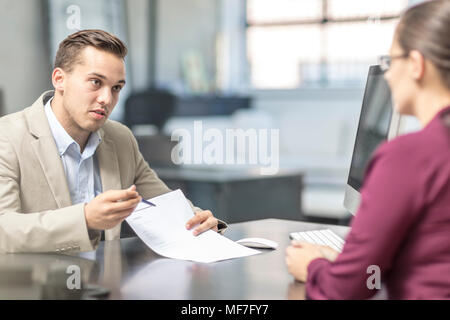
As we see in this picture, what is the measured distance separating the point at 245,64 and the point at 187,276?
6.79m

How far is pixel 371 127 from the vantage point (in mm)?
1598

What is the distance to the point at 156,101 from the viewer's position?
6.01 metres

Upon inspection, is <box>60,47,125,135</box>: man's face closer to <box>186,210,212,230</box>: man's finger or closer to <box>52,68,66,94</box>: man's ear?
<box>52,68,66,94</box>: man's ear

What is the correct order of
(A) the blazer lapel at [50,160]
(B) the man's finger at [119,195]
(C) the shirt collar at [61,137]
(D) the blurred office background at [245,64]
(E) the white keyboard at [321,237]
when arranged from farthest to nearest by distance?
1. (D) the blurred office background at [245,64]
2. (C) the shirt collar at [61,137]
3. (A) the blazer lapel at [50,160]
4. (E) the white keyboard at [321,237]
5. (B) the man's finger at [119,195]

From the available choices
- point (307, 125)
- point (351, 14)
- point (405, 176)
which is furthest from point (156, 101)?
point (405, 176)

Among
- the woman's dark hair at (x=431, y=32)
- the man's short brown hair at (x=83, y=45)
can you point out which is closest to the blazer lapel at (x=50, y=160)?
the man's short brown hair at (x=83, y=45)

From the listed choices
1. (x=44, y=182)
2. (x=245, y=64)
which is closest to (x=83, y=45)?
(x=44, y=182)

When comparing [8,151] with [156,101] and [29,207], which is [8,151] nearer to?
[29,207]

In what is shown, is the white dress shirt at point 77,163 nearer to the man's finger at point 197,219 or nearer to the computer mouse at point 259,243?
the man's finger at point 197,219

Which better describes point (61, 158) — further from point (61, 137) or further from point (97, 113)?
point (97, 113)

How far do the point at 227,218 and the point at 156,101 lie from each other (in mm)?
2804

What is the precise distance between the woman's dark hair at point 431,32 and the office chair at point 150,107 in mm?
4790

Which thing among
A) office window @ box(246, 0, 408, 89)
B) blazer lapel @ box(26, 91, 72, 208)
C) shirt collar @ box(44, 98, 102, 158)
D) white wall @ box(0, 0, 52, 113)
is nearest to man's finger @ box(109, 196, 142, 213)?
blazer lapel @ box(26, 91, 72, 208)

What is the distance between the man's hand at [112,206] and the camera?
1254 millimetres
